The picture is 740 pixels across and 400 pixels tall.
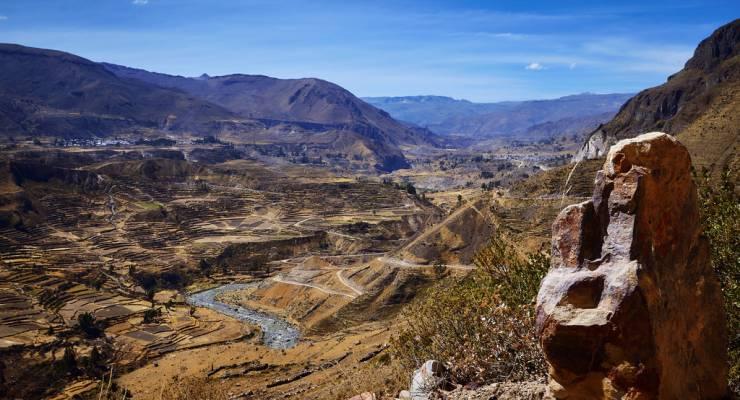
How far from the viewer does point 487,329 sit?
37.9ft

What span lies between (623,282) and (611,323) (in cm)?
47

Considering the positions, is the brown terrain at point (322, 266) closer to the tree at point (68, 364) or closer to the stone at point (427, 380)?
the tree at point (68, 364)

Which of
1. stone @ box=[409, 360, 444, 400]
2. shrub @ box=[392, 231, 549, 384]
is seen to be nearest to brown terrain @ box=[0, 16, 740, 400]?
stone @ box=[409, 360, 444, 400]

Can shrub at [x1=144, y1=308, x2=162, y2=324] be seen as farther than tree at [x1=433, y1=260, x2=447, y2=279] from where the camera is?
Yes

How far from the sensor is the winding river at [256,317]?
51000 millimetres

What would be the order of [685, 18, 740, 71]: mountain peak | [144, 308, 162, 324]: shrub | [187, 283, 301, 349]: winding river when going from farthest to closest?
[685, 18, 740, 71]: mountain peak < [144, 308, 162, 324]: shrub < [187, 283, 301, 349]: winding river

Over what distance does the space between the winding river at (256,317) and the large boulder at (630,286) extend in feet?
144

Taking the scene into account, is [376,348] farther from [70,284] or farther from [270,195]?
[270,195]

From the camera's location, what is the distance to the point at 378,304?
168 feet

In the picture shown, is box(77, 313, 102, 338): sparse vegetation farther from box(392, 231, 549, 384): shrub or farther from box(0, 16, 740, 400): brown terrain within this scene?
box(392, 231, 549, 384): shrub

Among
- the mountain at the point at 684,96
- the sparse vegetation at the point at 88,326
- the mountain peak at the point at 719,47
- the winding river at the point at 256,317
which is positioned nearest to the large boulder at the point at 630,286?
the winding river at the point at 256,317

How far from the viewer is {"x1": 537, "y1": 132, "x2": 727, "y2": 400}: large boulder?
6230 mm

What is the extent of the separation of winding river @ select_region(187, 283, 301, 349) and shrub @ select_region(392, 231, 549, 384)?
35.6 meters

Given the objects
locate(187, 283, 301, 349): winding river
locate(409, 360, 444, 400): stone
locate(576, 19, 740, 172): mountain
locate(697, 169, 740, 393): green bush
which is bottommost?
locate(187, 283, 301, 349): winding river
